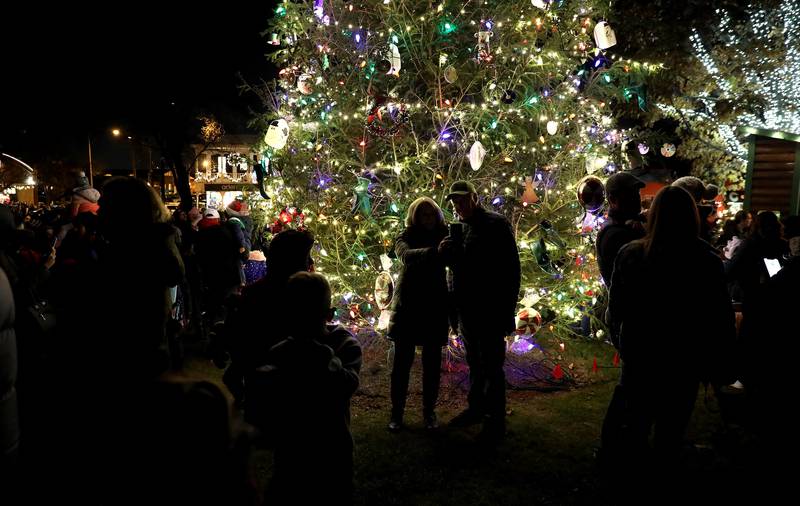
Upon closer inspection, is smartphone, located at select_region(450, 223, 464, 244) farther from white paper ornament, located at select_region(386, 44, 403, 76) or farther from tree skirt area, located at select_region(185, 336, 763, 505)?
white paper ornament, located at select_region(386, 44, 403, 76)

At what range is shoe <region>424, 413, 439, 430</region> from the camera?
452 cm

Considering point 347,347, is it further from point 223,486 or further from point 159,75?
point 159,75

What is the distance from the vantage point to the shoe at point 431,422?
452 cm

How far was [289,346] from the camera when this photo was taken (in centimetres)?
239

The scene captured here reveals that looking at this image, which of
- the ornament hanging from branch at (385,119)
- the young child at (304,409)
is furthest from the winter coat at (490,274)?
the young child at (304,409)

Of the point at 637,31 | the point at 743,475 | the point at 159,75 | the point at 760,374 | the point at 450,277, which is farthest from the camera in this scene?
the point at 159,75

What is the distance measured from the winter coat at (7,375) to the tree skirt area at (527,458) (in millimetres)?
1200

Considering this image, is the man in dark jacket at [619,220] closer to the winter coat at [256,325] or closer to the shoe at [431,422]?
the shoe at [431,422]

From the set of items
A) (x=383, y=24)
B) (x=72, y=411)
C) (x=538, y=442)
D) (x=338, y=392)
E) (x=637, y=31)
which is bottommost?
(x=538, y=442)

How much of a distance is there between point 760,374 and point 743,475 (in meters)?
0.89

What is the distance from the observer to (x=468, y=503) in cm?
342

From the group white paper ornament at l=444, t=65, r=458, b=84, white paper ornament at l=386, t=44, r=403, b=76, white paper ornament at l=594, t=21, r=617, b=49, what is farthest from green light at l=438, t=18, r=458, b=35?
white paper ornament at l=594, t=21, r=617, b=49

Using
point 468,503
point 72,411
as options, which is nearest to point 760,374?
point 468,503

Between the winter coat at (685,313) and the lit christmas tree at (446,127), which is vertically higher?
the lit christmas tree at (446,127)
